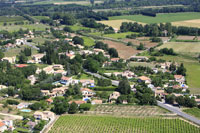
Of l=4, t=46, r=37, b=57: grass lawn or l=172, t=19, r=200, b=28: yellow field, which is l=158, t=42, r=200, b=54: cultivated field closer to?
l=172, t=19, r=200, b=28: yellow field

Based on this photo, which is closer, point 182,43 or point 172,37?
point 182,43

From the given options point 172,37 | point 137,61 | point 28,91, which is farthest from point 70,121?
point 172,37

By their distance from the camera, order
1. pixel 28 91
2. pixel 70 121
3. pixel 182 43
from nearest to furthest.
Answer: pixel 70 121 → pixel 28 91 → pixel 182 43

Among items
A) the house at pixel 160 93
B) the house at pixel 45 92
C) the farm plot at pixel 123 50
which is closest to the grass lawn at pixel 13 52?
the farm plot at pixel 123 50

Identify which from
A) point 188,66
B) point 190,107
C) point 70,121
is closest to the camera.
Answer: point 70,121

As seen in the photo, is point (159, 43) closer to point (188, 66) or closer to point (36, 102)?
point (188, 66)

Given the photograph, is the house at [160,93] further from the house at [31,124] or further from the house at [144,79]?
the house at [31,124]

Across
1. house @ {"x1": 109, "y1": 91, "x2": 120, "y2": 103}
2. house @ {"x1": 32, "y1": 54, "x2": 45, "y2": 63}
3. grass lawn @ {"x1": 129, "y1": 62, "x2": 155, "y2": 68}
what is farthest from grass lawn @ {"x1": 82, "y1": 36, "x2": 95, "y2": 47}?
house @ {"x1": 109, "y1": 91, "x2": 120, "y2": 103}
